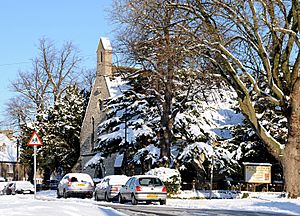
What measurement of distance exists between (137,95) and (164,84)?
12.0 feet

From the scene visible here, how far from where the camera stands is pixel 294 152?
2530 centimetres

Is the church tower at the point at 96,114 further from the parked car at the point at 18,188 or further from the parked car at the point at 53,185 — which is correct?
the parked car at the point at 18,188

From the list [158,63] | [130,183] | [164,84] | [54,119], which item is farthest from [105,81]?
[130,183]

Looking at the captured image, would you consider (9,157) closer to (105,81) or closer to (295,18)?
(105,81)

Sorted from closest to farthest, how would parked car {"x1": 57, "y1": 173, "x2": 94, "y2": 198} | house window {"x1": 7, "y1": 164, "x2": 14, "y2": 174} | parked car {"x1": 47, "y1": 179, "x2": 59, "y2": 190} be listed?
parked car {"x1": 57, "y1": 173, "x2": 94, "y2": 198} → parked car {"x1": 47, "y1": 179, "x2": 59, "y2": 190} → house window {"x1": 7, "y1": 164, "x2": 14, "y2": 174}

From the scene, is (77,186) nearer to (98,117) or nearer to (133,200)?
(133,200)

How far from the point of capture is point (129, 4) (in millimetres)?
25594

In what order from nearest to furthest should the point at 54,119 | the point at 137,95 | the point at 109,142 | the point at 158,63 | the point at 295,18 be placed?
the point at 295,18
the point at 158,63
the point at 137,95
the point at 109,142
the point at 54,119

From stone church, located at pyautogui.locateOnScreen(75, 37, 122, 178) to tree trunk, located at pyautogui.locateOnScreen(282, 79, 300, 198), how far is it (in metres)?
24.7

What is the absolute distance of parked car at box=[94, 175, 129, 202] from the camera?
3041cm

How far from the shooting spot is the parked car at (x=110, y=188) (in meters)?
30.4

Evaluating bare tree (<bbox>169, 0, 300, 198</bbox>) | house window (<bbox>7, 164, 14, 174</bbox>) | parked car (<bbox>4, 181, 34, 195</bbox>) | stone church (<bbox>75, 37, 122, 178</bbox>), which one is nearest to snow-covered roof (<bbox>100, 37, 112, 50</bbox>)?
stone church (<bbox>75, 37, 122, 178</bbox>)

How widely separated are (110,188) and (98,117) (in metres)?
23.5

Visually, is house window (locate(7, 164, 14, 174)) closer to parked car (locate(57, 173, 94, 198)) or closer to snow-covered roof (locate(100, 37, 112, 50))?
snow-covered roof (locate(100, 37, 112, 50))
